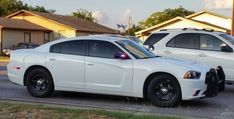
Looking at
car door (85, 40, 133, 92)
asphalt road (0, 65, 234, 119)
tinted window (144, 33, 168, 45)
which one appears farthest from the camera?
tinted window (144, 33, 168, 45)

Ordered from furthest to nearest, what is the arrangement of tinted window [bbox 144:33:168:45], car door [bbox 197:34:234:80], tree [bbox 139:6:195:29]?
1. tree [bbox 139:6:195:29]
2. tinted window [bbox 144:33:168:45]
3. car door [bbox 197:34:234:80]

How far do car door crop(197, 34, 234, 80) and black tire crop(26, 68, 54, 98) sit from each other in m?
4.41

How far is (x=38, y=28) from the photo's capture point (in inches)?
2109

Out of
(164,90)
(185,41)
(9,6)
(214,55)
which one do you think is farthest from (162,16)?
(164,90)

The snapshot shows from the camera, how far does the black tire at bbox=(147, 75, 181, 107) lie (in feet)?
34.0

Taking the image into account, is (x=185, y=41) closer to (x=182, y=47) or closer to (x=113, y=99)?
(x=182, y=47)

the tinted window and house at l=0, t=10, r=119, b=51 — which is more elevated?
house at l=0, t=10, r=119, b=51

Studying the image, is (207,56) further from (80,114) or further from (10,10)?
(10,10)

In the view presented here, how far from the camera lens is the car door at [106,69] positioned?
1075 cm

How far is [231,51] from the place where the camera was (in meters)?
13.5

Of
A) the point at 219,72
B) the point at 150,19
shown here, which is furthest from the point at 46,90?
the point at 150,19

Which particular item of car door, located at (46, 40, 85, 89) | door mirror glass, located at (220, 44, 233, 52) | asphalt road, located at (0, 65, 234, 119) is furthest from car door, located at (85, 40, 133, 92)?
door mirror glass, located at (220, 44, 233, 52)

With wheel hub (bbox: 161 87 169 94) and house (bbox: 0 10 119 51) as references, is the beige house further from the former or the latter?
wheel hub (bbox: 161 87 169 94)

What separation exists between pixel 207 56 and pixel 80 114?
597 centimetres
